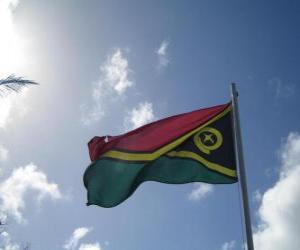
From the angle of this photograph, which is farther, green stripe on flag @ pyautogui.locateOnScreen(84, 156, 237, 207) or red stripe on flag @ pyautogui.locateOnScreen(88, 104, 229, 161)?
red stripe on flag @ pyautogui.locateOnScreen(88, 104, 229, 161)

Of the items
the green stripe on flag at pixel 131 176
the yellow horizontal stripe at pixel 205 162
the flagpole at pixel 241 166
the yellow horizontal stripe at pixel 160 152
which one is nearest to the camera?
the flagpole at pixel 241 166

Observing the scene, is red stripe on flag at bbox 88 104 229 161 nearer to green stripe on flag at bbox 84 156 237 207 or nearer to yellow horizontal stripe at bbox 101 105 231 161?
yellow horizontal stripe at bbox 101 105 231 161

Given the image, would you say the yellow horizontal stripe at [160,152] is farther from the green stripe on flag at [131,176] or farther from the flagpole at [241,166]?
the flagpole at [241,166]

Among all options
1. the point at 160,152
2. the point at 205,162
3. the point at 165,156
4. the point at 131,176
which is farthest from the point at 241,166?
the point at 131,176

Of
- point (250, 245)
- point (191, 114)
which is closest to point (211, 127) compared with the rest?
point (191, 114)

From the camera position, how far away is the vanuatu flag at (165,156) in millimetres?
13148

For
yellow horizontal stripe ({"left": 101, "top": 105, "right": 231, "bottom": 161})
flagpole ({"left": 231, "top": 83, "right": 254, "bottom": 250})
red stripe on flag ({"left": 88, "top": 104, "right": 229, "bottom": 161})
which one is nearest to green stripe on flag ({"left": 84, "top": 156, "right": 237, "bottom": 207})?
yellow horizontal stripe ({"left": 101, "top": 105, "right": 231, "bottom": 161})

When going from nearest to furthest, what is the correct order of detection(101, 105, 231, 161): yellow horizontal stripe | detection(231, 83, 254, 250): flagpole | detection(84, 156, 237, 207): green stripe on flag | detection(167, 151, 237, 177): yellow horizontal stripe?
1. detection(231, 83, 254, 250): flagpole
2. detection(167, 151, 237, 177): yellow horizontal stripe
3. detection(84, 156, 237, 207): green stripe on flag
4. detection(101, 105, 231, 161): yellow horizontal stripe

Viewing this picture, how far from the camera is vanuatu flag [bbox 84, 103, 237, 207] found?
43.1 ft

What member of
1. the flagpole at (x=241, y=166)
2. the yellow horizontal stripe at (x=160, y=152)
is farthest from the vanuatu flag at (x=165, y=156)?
the flagpole at (x=241, y=166)

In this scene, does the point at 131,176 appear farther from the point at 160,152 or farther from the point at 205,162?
the point at 205,162

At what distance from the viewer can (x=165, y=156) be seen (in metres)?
13.7

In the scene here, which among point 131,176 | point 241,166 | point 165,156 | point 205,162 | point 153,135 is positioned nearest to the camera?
point 241,166

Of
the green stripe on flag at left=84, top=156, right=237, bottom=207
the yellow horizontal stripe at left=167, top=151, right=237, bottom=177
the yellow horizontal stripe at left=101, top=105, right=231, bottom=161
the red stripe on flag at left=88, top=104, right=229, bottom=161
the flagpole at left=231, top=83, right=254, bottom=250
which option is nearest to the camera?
the flagpole at left=231, top=83, right=254, bottom=250
